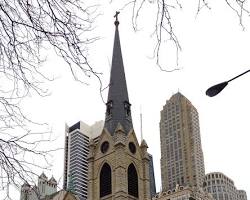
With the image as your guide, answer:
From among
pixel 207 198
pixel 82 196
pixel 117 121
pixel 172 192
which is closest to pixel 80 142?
pixel 82 196

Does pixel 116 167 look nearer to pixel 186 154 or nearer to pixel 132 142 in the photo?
pixel 132 142

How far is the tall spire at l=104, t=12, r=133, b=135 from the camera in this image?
60.0 metres

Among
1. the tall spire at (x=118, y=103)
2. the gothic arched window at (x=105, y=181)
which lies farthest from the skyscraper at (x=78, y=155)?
the gothic arched window at (x=105, y=181)

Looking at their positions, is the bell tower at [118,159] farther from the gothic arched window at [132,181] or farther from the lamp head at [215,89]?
the lamp head at [215,89]

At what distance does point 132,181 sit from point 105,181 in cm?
287

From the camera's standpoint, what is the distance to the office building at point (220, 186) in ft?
Answer: 536

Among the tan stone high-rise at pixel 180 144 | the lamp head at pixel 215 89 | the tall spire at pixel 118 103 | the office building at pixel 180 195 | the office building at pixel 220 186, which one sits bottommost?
the lamp head at pixel 215 89

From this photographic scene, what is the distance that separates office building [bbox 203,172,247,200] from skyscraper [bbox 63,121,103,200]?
249 ft

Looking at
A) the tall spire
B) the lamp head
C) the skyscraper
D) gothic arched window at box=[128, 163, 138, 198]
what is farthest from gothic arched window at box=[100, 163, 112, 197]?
the lamp head

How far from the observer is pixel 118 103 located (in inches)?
2416

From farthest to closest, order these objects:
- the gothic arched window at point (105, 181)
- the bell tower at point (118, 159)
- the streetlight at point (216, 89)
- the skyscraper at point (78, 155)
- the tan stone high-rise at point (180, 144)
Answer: the tan stone high-rise at point (180, 144), the skyscraper at point (78, 155), the gothic arched window at point (105, 181), the bell tower at point (118, 159), the streetlight at point (216, 89)

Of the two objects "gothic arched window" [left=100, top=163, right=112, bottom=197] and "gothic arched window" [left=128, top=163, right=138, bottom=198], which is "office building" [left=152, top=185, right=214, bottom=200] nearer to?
"gothic arched window" [left=128, top=163, right=138, bottom=198]

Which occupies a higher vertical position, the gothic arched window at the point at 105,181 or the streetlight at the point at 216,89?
the gothic arched window at the point at 105,181

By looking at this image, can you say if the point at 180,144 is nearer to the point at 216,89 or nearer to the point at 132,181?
the point at 132,181
